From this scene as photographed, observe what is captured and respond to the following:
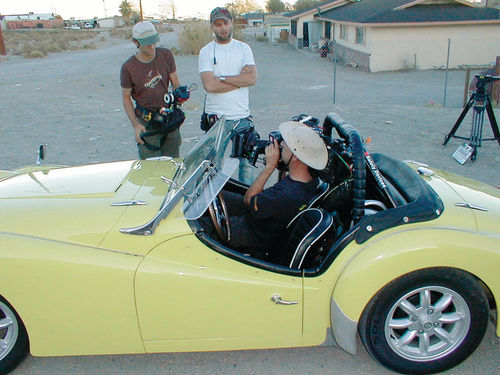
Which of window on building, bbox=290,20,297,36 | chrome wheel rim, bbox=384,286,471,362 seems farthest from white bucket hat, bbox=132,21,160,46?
window on building, bbox=290,20,297,36

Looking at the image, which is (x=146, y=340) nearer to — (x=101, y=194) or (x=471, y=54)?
(x=101, y=194)

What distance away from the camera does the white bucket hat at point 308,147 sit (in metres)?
2.62

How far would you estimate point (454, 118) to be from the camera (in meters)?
9.36

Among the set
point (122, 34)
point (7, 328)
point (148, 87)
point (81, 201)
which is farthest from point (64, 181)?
point (122, 34)

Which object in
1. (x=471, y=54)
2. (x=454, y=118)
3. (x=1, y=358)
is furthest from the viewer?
(x=471, y=54)

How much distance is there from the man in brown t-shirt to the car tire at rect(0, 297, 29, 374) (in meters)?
2.40

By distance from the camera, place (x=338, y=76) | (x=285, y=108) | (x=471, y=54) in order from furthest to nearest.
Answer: (x=471, y=54), (x=338, y=76), (x=285, y=108)

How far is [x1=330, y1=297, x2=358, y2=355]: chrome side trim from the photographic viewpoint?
2.41m

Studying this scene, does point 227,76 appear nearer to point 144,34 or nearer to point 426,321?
point 144,34

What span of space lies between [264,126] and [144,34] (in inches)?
182

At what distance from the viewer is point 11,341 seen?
8.20 feet

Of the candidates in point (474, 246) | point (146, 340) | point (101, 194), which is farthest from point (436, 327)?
point (101, 194)

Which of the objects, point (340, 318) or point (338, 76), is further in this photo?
point (338, 76)

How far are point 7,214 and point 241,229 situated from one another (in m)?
1.35
